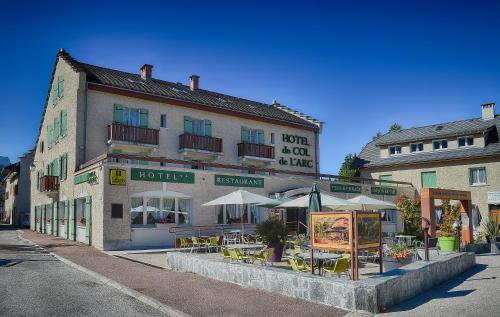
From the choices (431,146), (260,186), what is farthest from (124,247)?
(431,146)

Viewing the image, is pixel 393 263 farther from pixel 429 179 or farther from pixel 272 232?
pixel 429 179

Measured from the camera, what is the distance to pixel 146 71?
94.8 ft

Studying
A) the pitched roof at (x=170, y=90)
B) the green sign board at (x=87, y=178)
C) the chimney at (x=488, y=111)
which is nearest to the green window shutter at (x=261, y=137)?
the pitched roof at (x=170, y=90)

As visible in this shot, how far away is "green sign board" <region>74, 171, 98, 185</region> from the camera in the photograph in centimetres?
1881

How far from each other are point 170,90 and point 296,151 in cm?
1003

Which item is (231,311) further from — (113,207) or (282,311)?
(113,207)

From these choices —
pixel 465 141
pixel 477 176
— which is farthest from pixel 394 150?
pixel 477 176

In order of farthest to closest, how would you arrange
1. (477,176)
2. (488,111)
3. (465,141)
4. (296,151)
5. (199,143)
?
(488,111), (296,151), (465,141), (477,176), (199,143)

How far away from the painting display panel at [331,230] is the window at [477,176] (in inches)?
937

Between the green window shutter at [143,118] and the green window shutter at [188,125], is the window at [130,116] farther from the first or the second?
the green window shutter at [188,125]

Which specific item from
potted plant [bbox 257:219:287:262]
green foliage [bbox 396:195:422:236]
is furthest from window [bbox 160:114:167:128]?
green foliage [bbox 396:195:422:236]

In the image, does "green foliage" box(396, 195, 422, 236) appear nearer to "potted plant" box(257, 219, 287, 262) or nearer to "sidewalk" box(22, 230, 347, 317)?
"potted plant" box(257, 219, 287, 262)

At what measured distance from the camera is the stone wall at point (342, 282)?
7500mm

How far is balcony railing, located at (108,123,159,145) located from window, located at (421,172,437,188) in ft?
64.8
